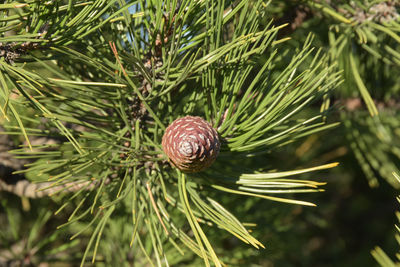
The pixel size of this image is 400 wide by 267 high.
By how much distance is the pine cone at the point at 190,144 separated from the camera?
48 centimetres

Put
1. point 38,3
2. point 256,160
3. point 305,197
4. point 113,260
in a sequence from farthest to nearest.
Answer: point 305,197
point 256,160
point 113,260
point 38,3

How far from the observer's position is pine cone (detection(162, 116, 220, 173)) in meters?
0.48

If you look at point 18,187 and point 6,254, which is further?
point 6,254

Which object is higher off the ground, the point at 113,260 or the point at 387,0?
the point at 387,0

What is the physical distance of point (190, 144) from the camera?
18.9 inches

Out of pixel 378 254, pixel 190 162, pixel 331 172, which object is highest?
pixel 190 162

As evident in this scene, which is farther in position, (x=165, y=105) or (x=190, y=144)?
(x=165, y=105)

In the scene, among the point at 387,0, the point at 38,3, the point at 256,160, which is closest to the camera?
the point at 38,3

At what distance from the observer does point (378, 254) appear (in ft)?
1.66

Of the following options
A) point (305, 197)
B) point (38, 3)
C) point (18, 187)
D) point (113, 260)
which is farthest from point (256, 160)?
point (38, 3)

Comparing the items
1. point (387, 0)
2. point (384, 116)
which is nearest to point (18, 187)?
point (387, 0)

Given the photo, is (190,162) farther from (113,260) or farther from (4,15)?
(113,260)

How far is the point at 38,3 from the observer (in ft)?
1.43

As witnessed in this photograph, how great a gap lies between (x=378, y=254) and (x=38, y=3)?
503 millimetres
